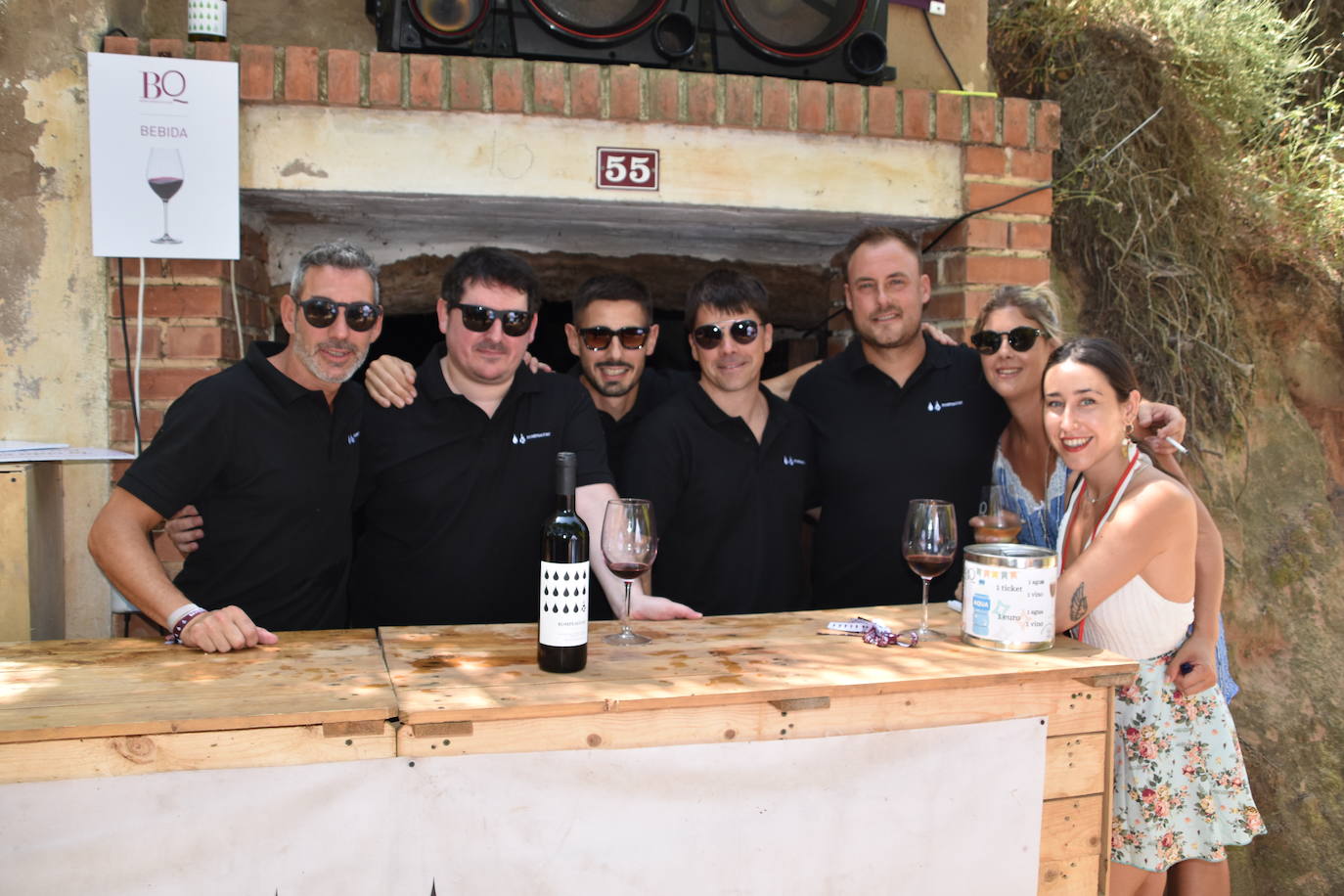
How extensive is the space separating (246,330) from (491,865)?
2.57 m

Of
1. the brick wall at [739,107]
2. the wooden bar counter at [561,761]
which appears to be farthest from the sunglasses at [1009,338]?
the wooden bar counter at [561,761]

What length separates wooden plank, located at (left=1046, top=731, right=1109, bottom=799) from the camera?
2.28 m

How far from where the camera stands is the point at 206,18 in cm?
348

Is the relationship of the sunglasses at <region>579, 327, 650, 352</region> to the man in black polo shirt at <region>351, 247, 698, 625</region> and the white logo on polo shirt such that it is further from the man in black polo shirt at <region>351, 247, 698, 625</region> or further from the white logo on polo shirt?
the white logo on polo shirt

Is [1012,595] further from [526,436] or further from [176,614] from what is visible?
[176,614]

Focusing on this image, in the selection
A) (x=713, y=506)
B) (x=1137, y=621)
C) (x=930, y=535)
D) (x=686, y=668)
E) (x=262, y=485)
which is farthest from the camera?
(x=713, y=506)

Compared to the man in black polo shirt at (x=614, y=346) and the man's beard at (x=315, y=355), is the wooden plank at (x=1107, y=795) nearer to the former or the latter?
the man in black polo shirt at (x=614, y=346)

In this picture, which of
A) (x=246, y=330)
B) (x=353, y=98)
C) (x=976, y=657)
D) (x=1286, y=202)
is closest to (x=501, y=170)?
(x=353, y=98)

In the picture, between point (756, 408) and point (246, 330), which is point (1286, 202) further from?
point (246, 330)

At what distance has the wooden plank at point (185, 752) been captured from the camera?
1.76m

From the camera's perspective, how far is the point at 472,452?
9.94ft

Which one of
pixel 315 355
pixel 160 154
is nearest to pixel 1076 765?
pixel 315 355

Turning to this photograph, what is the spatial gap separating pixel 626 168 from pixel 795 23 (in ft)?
2.84

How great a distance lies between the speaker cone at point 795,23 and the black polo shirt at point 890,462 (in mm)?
1242
